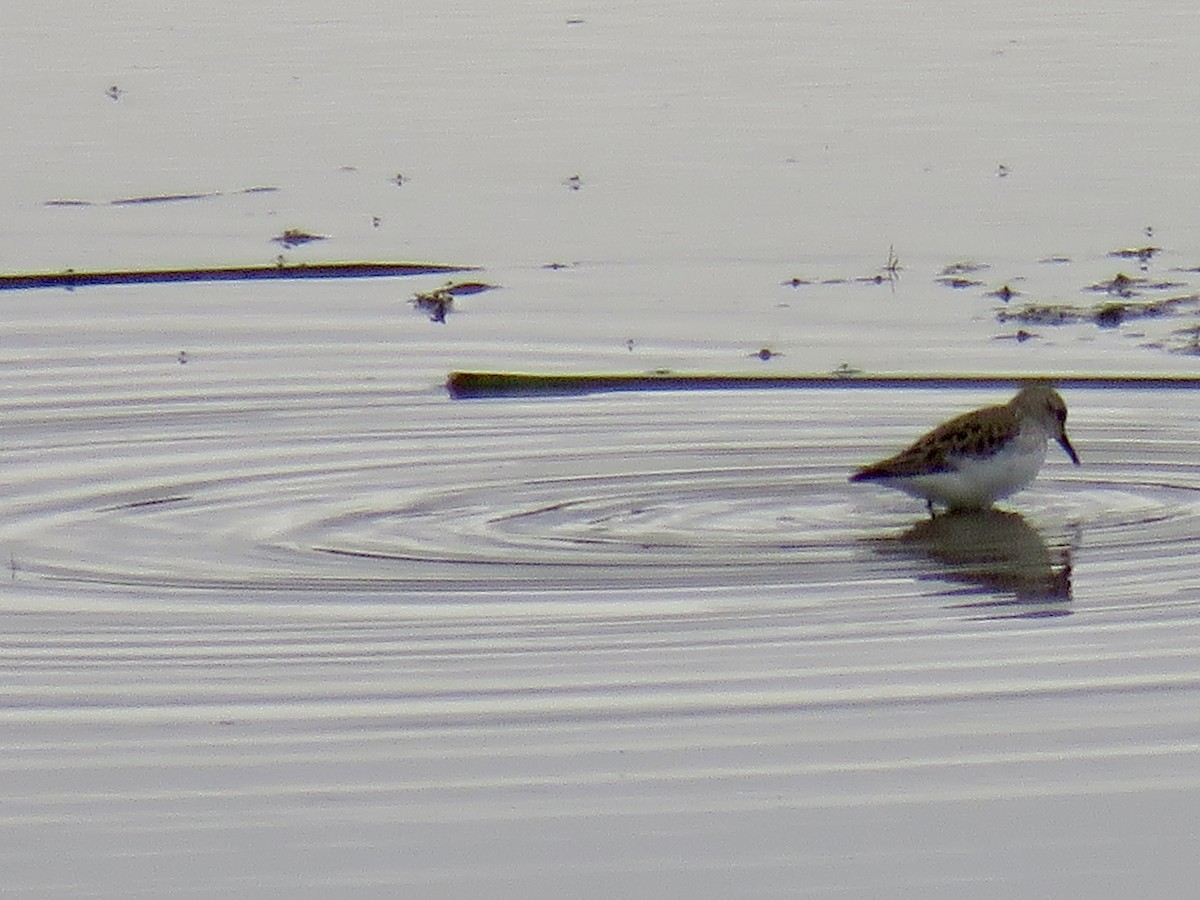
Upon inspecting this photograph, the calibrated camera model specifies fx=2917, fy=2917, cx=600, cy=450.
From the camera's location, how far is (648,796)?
23.1ft

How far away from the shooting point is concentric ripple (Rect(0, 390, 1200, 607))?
961 cm

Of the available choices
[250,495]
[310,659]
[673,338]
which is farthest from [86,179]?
[310,659]

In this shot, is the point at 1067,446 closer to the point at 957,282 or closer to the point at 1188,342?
the point at 1188,342

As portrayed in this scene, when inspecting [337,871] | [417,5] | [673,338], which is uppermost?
[417,5]

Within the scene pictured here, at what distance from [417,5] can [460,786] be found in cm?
1910

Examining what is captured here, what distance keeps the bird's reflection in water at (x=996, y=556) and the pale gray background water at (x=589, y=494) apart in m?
0.03

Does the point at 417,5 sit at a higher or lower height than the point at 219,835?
higher

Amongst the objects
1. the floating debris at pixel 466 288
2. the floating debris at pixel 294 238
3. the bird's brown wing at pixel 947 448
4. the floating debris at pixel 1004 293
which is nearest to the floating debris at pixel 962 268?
the floating debris at pixel 1004 293

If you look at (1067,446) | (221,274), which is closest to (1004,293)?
(1067,446)

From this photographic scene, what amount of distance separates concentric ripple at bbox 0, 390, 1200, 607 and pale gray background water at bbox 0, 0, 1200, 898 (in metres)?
0.03

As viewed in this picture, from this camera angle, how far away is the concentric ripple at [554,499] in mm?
9609

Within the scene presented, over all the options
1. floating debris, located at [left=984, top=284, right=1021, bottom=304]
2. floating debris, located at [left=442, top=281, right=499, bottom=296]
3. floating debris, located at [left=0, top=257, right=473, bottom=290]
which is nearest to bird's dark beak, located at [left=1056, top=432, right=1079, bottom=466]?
floating debris, located at [left=984, top=284, right=1021, bottom=304]

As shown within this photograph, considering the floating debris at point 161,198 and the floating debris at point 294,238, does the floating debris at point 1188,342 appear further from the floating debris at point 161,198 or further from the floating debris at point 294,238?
the floating debris at point 161,198

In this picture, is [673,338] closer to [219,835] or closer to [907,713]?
[907,713]
